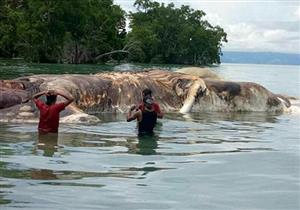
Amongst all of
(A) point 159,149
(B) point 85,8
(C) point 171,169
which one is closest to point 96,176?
(C) point 171,169

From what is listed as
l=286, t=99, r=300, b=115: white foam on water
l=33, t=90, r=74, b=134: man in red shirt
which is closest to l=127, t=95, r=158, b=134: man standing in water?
l=33, t=90, r=74, b=134: man in red shirt

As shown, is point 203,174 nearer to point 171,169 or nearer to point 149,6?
point 171,169

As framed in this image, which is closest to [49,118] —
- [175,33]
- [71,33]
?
[71,33]

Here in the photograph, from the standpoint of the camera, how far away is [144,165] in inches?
311

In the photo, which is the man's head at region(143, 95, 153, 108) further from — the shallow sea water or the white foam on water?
the white foam on water

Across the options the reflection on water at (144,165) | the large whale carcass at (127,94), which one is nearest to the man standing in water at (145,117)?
the reflection on water at (144,165)

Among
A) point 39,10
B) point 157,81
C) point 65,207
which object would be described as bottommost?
point 65,207

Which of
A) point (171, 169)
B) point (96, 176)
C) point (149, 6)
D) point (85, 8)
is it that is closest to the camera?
point (96, 176)

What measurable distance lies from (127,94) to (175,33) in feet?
313

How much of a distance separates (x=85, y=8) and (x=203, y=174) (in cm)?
6642

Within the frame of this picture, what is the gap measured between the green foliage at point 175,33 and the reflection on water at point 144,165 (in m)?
85.5

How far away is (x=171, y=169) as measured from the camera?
768 cm

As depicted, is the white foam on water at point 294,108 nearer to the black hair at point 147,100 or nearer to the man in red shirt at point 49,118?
the black hair at point 147,100

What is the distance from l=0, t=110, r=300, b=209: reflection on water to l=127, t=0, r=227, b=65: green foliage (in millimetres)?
85545
